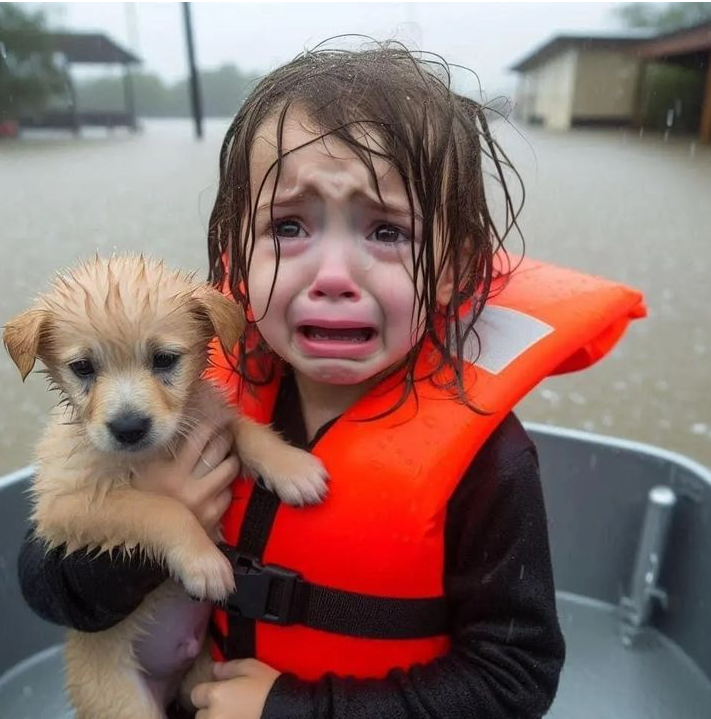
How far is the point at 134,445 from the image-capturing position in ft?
4.41

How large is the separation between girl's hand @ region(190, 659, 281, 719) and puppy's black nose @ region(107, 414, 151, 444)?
0.57m

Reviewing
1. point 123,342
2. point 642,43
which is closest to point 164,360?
point 123,342

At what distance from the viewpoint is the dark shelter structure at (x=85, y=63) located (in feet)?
16.8

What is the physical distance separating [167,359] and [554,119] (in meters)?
5.20

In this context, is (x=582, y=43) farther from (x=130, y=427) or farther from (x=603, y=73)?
(x=130, y=427)

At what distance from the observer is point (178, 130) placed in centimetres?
584

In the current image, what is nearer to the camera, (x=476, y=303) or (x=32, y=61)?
(x=476, y=303)

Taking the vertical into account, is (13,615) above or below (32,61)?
below

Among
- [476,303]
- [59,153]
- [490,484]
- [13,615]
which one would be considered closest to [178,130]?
[59,153]

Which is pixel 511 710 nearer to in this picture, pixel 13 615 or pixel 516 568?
pixel 516 568

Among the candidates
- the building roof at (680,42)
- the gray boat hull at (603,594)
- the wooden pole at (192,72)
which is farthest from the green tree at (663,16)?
the gray boat hull at (603,594)

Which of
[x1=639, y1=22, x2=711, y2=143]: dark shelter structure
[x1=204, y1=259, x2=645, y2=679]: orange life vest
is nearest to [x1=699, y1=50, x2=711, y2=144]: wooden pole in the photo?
[x1=639, y1=22, x2=711, y2=143]: dark shelter structure

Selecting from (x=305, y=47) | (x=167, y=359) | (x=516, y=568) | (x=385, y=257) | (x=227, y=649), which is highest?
(x=305, y=47)

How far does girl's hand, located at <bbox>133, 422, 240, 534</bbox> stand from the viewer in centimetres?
153
